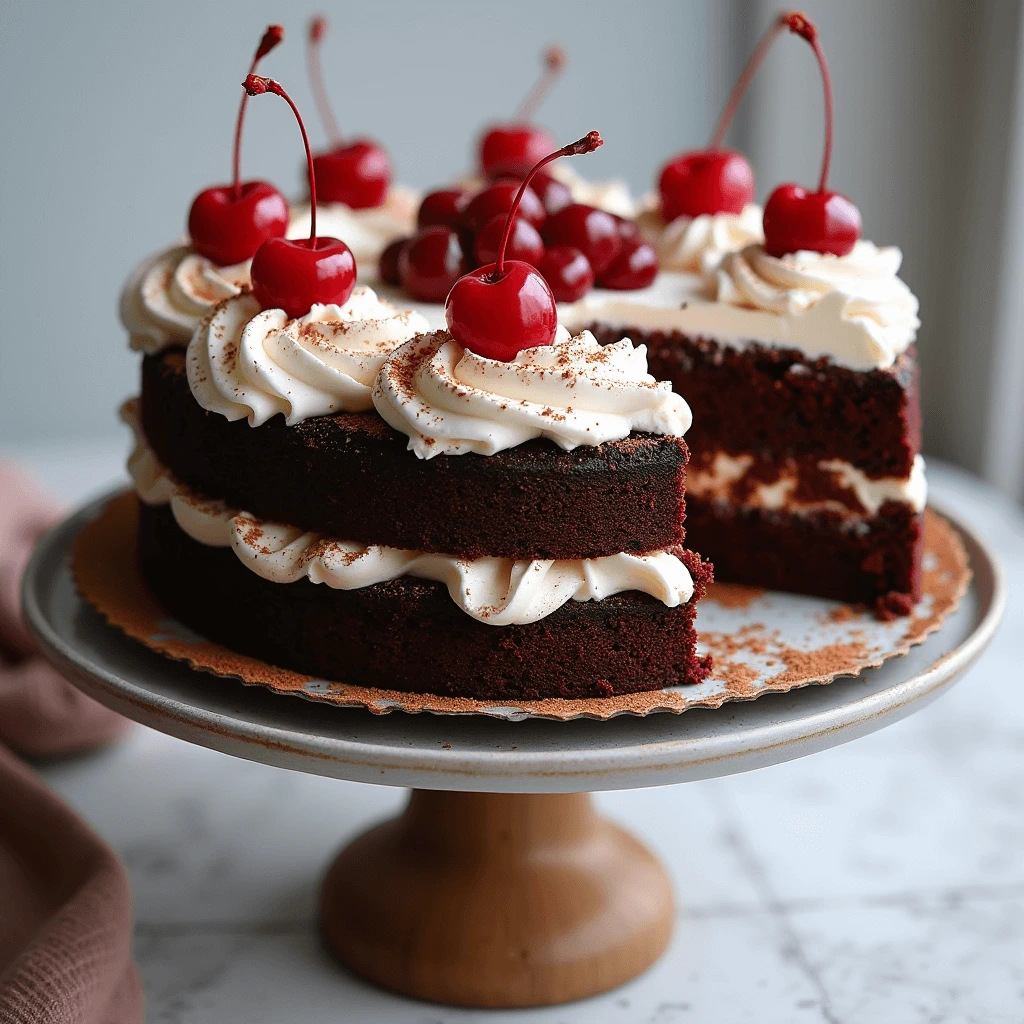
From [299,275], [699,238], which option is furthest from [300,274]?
[699,238]

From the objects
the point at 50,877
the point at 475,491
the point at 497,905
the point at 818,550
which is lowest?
the point at 497,905

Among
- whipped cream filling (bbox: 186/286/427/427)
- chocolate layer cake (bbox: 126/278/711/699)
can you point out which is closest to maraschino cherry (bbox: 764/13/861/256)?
chocolate layer cake (bbox: 126/278/711/699)

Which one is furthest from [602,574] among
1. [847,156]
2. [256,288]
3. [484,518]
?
[847,156]

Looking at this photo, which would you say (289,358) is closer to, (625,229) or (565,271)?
(565,271)

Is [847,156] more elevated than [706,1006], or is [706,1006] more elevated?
[847,156]

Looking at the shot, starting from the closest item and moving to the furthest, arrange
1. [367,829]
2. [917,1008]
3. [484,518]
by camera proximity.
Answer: [484,518] → [917,1008] → [367,829]

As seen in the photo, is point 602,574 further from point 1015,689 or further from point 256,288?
point 1015,689
